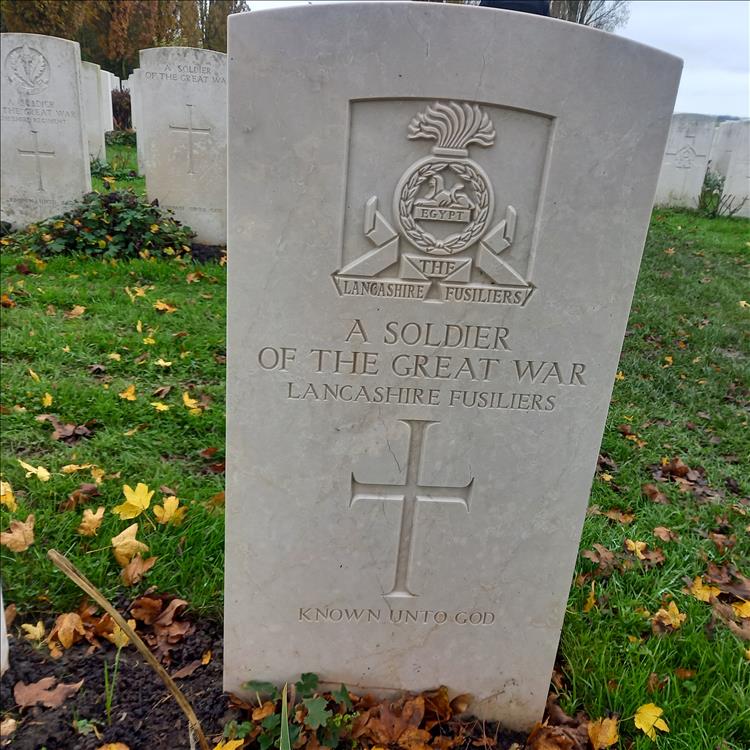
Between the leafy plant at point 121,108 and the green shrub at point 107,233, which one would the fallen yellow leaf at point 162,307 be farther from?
the leafy plant at point 121,108

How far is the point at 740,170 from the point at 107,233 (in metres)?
12.4

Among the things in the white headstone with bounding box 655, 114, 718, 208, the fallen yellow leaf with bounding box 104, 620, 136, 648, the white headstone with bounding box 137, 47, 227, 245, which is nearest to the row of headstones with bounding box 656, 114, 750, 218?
the white headstone with bounding box 655, 114, 718, 208

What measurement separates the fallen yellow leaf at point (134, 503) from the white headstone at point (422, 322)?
0.69 meters

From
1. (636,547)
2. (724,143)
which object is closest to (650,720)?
(636,547)

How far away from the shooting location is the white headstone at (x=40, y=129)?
710 cm

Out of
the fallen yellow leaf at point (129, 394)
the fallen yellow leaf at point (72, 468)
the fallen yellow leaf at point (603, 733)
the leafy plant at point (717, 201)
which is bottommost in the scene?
the fallen yellow leaf at point (603, 733)

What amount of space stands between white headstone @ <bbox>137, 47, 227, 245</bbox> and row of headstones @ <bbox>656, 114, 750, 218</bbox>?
31.1 feet

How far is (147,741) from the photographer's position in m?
1.90

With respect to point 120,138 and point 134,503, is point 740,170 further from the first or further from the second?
point 120,138

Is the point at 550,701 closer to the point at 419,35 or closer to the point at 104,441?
the point at 419,35

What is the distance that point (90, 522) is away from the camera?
2.57 m

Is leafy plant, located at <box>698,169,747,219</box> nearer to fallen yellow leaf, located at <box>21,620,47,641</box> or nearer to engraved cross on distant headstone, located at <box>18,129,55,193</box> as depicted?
engraved cross on distant headstone, located at <box>18,129,55,193</box>

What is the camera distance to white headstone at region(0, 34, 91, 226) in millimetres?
7102

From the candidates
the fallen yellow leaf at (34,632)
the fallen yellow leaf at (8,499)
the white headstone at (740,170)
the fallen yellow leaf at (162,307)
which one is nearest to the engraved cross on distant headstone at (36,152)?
the fallen yellow leaf at (162,307)
